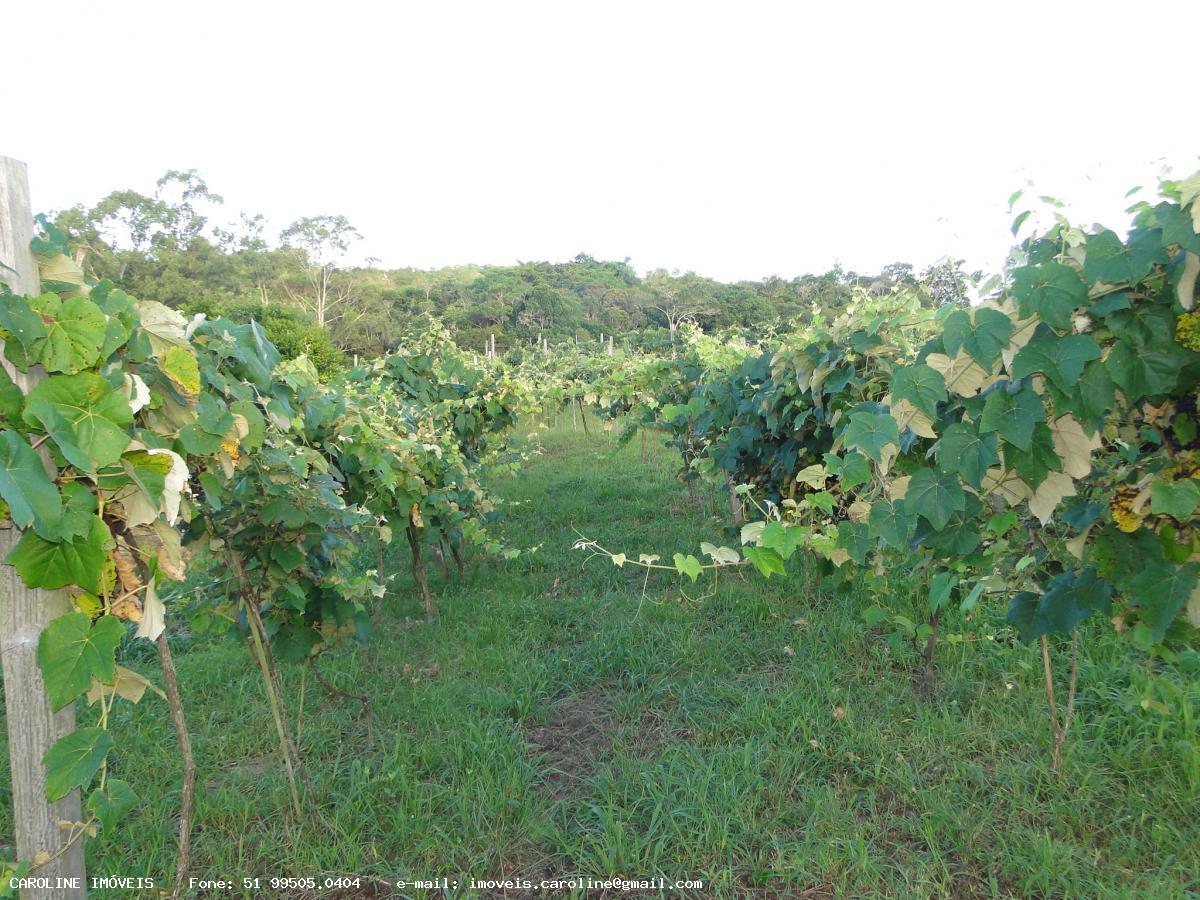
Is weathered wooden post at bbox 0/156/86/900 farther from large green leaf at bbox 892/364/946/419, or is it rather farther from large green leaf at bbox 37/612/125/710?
large green leaf at bbox 892/364/946/419

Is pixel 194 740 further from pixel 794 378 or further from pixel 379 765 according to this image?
pixel 794 378

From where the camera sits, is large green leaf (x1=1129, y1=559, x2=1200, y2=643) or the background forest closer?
large green leaf (x1=1129, y1=559, x2=1200, y2=643)

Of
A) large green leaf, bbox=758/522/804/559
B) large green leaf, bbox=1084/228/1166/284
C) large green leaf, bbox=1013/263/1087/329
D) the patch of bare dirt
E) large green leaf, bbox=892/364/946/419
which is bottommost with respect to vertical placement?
the patch of bare dirt

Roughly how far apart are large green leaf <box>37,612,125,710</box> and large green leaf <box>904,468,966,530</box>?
1.44 meters

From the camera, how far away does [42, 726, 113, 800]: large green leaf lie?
116 centimetres

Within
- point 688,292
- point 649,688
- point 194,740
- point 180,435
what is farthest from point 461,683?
point 688,292

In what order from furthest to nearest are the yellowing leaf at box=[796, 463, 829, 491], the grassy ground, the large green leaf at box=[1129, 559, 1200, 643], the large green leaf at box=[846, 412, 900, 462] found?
the grassy ground < the yellowing leaf at box=[796, 463, 829, 491] < the large green leaf at box=[846, 412, 900, 462] < the large green leaf at box=[1129, 559, 1200, 643]

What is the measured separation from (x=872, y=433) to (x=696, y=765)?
1473 mm

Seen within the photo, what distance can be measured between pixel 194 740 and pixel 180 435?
1882mm

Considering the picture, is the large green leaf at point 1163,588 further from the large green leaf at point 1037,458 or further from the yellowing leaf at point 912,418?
the yellowing leaf at point 912,418

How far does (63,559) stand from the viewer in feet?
3.75

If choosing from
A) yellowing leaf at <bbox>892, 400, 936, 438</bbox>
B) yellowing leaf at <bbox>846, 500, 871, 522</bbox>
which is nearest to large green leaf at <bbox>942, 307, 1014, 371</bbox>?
yellowing leaf at <bbox>892, 400, 936, 438</bbox>

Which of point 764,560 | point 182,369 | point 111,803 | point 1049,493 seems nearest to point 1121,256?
point 1049,493

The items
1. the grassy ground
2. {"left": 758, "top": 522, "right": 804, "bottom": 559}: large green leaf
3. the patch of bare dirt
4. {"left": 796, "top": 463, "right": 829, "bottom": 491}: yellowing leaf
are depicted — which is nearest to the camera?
{"left": 758, "top": 522, "right": 804, "bottom": 559}: large green leaf
